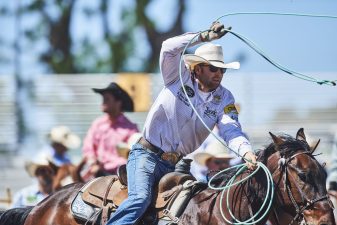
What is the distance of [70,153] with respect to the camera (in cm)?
1470

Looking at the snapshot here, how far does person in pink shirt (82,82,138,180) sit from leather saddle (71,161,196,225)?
129 inches

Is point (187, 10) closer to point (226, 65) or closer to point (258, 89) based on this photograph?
point (258, 89)

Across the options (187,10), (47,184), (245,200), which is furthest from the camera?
(187,10)

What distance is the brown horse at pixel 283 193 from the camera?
6582mm

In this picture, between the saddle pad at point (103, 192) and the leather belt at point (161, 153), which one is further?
the saddle pad at point (103, 192)

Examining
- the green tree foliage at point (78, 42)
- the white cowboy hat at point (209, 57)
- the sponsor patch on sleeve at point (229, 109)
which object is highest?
the white cowboy hat at point (209, 57)

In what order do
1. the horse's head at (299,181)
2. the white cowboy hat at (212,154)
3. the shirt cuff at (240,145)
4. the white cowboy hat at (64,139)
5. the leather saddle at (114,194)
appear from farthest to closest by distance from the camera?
the white cowboy hat at (64,139), the white cowboy hat at (212,154), the leather saddle at (114,194), the shirt cuff at (240,145), the horse's head at (299,181)

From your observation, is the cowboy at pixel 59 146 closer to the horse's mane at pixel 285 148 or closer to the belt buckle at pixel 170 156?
the belt buckle at pixel 170 156

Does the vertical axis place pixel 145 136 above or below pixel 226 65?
below

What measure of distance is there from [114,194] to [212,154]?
14.3ft

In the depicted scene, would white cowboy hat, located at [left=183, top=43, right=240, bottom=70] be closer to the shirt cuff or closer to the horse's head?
the shirt cuff

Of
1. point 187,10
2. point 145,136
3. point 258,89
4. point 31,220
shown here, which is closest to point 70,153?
point 258,89

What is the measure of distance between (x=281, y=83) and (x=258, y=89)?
0.45m

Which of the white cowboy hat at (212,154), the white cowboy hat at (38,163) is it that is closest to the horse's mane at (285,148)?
the white cowboy hat at (212,154)
